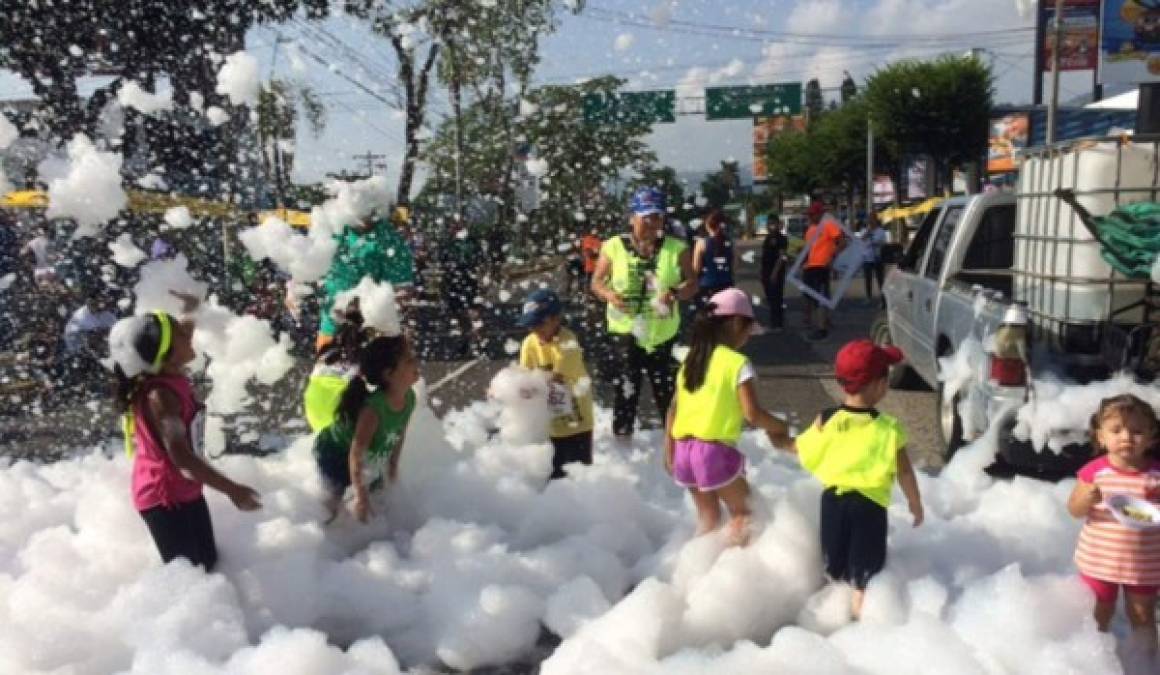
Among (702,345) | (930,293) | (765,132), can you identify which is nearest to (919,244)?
(930,293)

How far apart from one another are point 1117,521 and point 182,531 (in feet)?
10.9

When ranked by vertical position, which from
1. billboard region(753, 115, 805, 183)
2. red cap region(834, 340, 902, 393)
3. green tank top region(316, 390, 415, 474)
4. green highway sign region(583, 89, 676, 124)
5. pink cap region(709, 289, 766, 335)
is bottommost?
billboard region(753, 115, 805, 183)

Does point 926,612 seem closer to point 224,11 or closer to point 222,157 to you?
point 222,157

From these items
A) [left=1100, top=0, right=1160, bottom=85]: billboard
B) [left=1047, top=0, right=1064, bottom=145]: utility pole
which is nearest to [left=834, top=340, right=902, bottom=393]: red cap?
[left=1047, top=0, right=1064, bottom=145]: utility pole

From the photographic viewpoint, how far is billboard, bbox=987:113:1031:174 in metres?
39.2

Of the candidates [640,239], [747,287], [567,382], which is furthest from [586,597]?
[747,287]

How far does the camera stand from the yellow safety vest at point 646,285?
5.95 metres

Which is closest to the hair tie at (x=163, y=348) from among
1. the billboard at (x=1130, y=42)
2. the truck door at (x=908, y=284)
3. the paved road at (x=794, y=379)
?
the paved road at (x=794, y=379)

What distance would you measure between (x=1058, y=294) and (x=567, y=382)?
260 centimetres

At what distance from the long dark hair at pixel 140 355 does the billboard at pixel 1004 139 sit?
131 ft

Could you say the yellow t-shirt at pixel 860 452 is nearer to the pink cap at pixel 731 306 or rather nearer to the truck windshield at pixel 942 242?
the pink cap at pixel 731 306

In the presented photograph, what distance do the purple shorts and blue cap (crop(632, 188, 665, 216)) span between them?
6.44ft

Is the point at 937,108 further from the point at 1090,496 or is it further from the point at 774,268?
the point at 1090,496

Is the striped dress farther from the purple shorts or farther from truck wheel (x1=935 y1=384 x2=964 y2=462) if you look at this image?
truck wheel (x1=935 y1=384 x2=964 y2=462)
